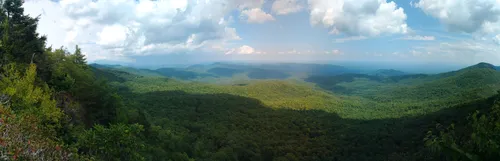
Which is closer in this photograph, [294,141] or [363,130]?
[294,141]

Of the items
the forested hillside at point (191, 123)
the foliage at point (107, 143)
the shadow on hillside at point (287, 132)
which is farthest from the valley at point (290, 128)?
the foliage at point (107, 143)

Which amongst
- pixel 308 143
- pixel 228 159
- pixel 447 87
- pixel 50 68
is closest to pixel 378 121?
pixel 308 143

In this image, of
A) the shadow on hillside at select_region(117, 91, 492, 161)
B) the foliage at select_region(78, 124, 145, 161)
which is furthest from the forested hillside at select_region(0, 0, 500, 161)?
the shadow on hillside at select_region(117, 91, 492, 161)

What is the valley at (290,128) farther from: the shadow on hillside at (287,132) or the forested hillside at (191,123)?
the forested hillside at (191,123)

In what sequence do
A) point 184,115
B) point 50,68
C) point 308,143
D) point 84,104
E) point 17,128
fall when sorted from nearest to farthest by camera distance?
point 17,128 → point 50,68 → point 84,104 → point 308,143 → point 184,115

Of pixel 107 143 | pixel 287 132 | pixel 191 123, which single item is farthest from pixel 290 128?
pixel 107 143

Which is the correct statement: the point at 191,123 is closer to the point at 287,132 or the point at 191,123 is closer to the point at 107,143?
the point at 287,132

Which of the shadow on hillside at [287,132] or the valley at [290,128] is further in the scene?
the shadow on hillside at [287,132]

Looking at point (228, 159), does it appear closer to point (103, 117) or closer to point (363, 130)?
point (103, 117)
